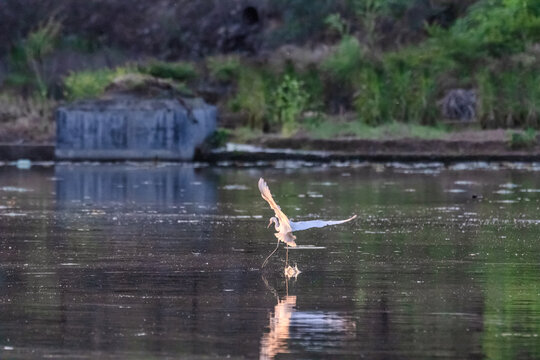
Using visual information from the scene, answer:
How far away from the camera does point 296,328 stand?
10.6m

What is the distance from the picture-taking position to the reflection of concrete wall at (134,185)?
23.9m

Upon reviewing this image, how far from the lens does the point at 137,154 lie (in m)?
36.3

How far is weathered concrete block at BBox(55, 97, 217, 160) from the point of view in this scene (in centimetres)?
3591

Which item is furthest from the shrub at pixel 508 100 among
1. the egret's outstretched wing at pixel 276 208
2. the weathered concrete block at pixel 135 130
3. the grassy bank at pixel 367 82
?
the egret's outstretched wing at pixel 276 208

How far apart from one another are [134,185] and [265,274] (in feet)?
44.5

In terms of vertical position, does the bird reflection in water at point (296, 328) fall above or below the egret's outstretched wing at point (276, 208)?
below

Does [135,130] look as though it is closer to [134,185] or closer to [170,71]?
[170,71]

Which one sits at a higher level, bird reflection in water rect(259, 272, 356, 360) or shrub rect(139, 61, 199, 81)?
shrub rect(139, 61, 199, 81)

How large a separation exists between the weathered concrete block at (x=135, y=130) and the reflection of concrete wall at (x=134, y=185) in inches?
75.3

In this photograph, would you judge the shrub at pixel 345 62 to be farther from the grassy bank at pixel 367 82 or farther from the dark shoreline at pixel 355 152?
the dark shoreline at pixel 355 152

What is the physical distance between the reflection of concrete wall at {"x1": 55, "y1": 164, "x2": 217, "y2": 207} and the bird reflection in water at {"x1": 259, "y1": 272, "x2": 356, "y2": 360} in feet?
37.6

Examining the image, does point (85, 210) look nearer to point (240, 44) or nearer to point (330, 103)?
point (330, 103)

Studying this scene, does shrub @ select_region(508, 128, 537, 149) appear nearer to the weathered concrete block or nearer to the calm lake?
the weathered concrete block

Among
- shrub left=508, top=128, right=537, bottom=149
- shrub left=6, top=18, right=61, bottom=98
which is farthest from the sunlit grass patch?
shrub left=6, top=18, right=61, bottom=98
